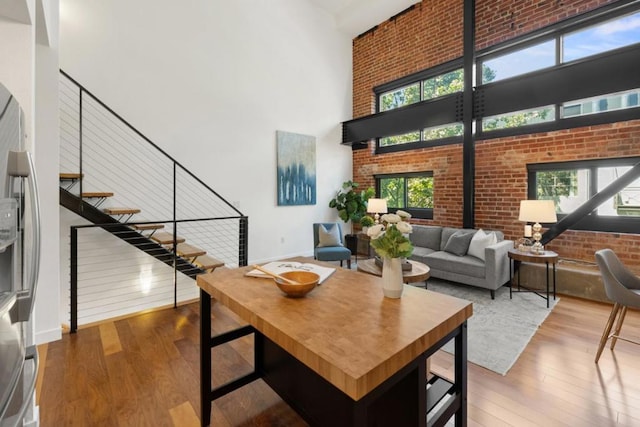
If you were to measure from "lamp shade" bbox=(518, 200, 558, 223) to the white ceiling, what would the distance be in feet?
14.4

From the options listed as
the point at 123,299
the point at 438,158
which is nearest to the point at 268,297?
the point at 123,299

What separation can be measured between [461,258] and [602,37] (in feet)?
10.6

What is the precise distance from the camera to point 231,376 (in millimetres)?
2096

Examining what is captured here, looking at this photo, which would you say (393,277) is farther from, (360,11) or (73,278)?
(360,11)

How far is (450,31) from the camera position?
5066mm

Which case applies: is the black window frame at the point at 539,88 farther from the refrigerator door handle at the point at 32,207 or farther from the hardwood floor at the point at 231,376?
the refrigerator door handle at the point at 32,207

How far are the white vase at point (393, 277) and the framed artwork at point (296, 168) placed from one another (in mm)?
4438

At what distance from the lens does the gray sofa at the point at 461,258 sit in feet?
11.7

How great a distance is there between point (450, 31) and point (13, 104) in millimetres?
5895

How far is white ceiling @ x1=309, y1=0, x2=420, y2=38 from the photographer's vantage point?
222 inches

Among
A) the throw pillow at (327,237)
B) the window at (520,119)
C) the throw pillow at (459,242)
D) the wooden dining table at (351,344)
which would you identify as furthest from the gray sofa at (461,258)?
the wooden dining table at (351,344)

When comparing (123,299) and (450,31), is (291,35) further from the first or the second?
(123,299)

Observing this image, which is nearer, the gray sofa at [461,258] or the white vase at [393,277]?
the white vase at [393,277]

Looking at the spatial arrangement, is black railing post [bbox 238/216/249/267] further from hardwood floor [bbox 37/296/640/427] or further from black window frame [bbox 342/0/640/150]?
black window frame [bbox 342/0/640/150]
